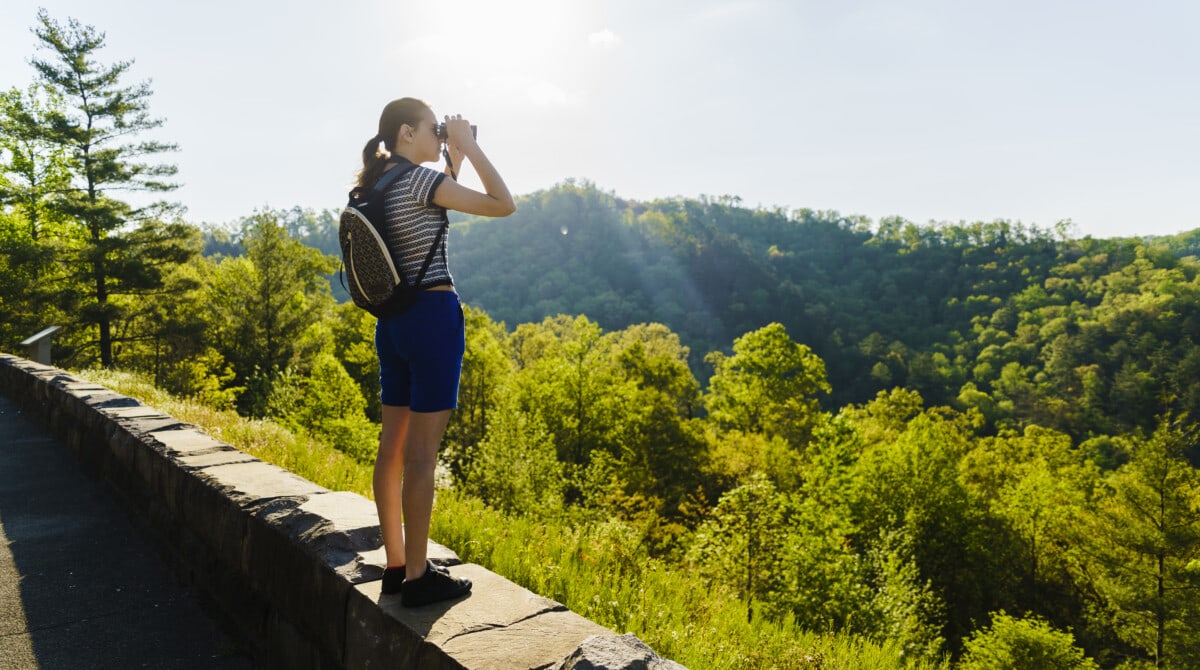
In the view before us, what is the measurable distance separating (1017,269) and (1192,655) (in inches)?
4337

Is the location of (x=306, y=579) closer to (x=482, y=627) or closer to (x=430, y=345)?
(x=482, y=627)

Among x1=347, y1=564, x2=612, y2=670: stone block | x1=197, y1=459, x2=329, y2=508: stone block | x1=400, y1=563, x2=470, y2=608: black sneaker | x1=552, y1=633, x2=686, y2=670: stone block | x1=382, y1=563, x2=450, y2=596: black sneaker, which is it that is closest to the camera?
x1=552, y1=633, x2=686, y2=670: stone block

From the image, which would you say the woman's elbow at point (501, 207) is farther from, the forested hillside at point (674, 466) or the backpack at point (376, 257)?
the forested hillside at point (674, 466)

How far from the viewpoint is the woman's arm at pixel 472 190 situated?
229 centimetres

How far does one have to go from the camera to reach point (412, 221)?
2.31 metres

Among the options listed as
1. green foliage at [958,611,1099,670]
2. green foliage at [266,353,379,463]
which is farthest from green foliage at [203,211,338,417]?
green foliage at [958,611,1099,670]

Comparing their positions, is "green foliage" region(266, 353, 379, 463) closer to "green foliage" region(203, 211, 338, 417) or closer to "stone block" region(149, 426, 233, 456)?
"green foliage" region(203, 211, 338, 417)

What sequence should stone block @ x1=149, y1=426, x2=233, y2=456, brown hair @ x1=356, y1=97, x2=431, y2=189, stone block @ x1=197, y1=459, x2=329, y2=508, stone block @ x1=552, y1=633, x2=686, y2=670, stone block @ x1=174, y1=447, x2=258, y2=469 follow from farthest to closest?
stone block @ x1=149, y1=426, x2=233, y2=456, stone block @ x1=174, y1=447, x2=258, y2=469, stone block @ x1=197, y1=459, x2=329, y2=508, brown hair @ x1=356, y1=97, x2=431, y2=189, stone block @ x1=552, y1=633, x2=686, y2=670

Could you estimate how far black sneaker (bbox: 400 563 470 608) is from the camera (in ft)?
7.32

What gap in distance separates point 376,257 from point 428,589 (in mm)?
1164

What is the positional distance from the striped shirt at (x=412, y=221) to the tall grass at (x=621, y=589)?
88.6 inches

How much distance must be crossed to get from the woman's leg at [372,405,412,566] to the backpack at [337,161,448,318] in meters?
0.44

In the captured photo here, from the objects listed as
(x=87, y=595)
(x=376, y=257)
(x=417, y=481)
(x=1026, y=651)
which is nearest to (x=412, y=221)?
(x=376, y=257)

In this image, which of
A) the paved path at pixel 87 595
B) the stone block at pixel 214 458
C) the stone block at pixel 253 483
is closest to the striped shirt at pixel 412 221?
the stone block at pixel 253 483
